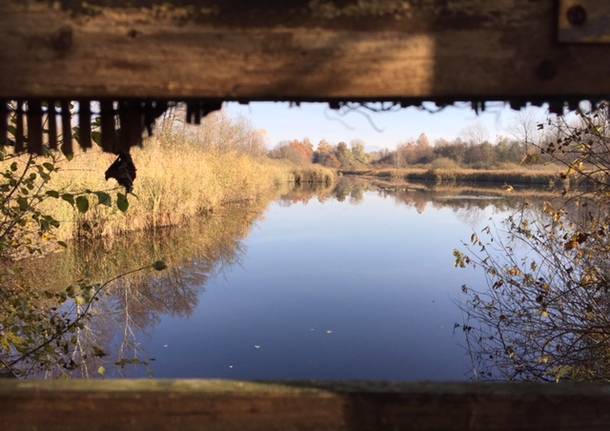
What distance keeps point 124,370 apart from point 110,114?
5168 millimetres

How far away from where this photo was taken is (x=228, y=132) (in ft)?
93.2

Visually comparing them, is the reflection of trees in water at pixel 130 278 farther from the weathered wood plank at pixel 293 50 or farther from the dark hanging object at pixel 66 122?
the weathered wood plank at pixel 293 50

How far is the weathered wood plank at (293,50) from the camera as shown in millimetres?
924

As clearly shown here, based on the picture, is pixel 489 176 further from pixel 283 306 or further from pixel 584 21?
pixel 584 21

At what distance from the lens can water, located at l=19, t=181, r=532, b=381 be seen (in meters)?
6.27

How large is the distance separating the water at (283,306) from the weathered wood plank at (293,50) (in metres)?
5.28

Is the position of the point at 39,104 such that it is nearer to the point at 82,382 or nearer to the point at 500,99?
the point at 82,382

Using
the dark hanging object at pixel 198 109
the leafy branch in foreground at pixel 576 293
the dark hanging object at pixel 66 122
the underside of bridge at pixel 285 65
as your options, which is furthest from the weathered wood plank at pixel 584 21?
the leafy branch in foreground at pixel 576 293

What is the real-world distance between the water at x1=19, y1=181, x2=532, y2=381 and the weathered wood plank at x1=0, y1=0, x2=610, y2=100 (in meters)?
5.28

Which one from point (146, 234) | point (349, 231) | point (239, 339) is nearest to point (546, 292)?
point (239, 339)

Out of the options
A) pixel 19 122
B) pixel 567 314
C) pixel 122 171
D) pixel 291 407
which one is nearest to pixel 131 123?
pixel 19 122

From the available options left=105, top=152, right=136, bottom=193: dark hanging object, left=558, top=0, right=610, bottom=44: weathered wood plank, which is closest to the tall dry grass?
left=105, top=152, right=136, bottom=193: dark hanging object

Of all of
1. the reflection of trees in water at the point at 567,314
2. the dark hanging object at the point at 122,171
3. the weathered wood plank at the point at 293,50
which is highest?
the weathered wood plank at the point at 293,50

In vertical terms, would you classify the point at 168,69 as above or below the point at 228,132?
below
